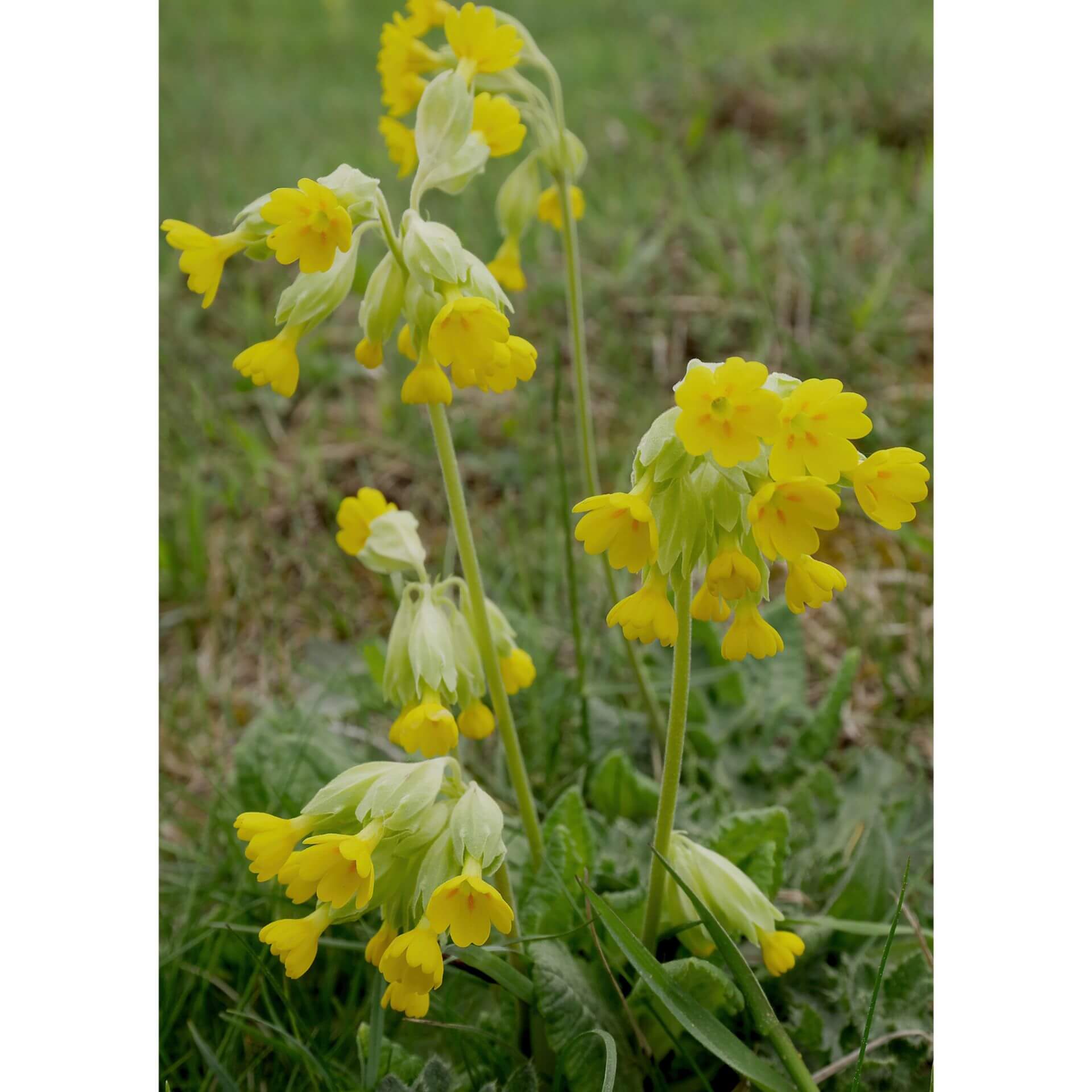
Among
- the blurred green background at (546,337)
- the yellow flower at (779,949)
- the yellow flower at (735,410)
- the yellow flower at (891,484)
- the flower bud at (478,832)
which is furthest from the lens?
the blurred green background at (546,337)

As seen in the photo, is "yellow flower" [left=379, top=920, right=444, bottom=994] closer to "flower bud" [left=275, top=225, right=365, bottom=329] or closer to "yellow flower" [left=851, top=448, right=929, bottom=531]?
"yellow flower" [left=851, top=448, right=929, bottom=531]

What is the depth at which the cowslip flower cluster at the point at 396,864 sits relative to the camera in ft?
4.68

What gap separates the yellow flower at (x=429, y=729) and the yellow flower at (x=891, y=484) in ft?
2.19

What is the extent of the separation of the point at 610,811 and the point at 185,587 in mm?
1510

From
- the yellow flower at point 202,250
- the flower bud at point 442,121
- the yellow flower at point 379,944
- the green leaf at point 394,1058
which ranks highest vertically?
the flower bud at point 442,121

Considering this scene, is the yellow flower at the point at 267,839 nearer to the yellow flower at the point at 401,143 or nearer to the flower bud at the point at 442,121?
the flower bud at the point at 442,121

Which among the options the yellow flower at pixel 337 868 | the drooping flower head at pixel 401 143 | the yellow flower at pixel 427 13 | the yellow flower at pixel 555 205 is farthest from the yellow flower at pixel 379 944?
the yellow flower at pixel 427 13

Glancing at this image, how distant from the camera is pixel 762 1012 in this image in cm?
159

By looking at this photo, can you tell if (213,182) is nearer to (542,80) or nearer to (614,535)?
(542,80)

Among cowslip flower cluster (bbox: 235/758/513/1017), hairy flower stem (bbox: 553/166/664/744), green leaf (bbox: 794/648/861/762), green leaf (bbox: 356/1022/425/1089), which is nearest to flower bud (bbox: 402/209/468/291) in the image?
hairy flower stem (bbox: 553/166/664/744)

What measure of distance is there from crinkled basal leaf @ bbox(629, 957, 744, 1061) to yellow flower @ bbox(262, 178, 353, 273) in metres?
1.09

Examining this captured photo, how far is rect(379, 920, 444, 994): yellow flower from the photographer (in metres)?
1.41

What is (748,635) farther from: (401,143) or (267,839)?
(401,143)

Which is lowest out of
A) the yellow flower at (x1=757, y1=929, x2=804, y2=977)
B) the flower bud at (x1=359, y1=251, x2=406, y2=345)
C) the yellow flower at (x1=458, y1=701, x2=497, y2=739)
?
the yellow flower at (x1=757, y1=929, x2=804, y2=977)
